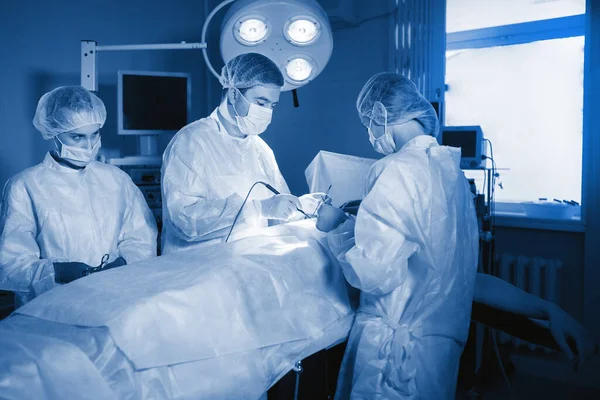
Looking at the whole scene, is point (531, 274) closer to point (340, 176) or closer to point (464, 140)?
point (464, 140)

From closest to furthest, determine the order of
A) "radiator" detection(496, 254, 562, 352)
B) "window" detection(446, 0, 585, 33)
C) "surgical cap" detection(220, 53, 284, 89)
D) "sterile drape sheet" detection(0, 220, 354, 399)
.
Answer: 1. "sterile drape sheet" detection(0, 220, 354, 399)
2. "surgical cap" detection(220, 53, 284, 89)
3. "radiator" detection(496, 254, 562, 352)
4. "window" detection(446, 0, 585, 33)

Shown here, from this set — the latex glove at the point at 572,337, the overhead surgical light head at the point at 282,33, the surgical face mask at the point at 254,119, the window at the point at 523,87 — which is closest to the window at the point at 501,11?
the window at the point at 523,87

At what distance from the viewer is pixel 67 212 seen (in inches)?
68.6

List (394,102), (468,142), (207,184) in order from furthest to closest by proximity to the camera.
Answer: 1. (468,142)
2. (207,184)
3. (394,102)

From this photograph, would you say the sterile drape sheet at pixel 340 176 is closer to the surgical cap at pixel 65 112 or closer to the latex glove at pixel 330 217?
the latex glove at pixel 330 217

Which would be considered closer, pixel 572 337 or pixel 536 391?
pixel 572 337

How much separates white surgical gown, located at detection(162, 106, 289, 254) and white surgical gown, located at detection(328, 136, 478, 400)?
56 cm

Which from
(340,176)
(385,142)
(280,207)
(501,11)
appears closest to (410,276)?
(385,142)

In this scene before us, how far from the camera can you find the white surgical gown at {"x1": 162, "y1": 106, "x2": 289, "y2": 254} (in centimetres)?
181

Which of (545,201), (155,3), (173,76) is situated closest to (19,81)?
(173,76)

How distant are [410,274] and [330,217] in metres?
0.29

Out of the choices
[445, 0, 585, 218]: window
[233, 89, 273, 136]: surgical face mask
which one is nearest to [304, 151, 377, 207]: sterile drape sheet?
[233, 89, 273, 136]: surgical face mask

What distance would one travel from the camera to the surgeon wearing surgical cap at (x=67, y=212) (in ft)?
5.22

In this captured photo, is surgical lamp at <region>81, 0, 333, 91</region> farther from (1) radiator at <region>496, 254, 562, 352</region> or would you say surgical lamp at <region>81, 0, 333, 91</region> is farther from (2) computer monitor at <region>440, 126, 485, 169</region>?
(1) radiator at <region>496, 254, 562, 352</region>
